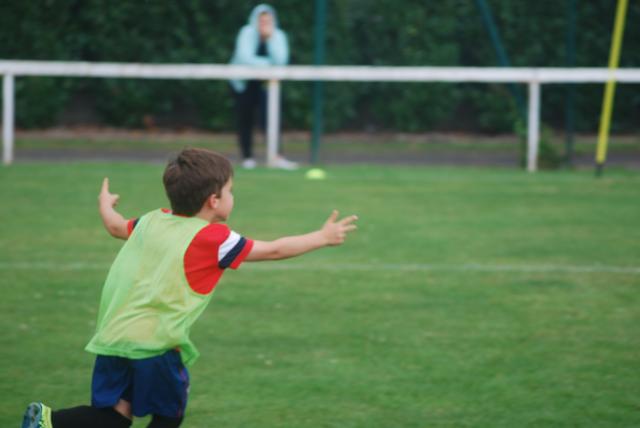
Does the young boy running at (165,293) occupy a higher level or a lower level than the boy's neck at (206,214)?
lower

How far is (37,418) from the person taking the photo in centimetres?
389

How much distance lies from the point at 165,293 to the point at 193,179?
1.31 ft

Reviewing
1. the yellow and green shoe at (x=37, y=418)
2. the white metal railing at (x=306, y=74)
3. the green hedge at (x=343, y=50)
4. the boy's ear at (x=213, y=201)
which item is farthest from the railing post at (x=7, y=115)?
the boy's ear at (x=213, y=201)

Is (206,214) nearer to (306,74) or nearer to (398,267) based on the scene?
(398,267)

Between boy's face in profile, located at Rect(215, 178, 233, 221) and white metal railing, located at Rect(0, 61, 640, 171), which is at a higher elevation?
boy's face in profile, located at Rect(215, 178, 233, 221)

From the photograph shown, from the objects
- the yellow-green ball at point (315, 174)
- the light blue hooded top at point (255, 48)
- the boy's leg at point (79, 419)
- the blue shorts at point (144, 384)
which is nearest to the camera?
the blue shorts at point (144, 384)

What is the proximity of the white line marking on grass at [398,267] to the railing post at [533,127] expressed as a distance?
666 centimetres

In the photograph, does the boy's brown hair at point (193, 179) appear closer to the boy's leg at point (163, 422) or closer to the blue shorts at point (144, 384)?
the blue shorts at point (144, 384)

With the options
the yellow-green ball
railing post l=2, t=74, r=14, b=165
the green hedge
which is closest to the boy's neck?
the yellow-green ball

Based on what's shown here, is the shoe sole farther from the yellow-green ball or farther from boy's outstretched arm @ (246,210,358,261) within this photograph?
the yellow-green ball

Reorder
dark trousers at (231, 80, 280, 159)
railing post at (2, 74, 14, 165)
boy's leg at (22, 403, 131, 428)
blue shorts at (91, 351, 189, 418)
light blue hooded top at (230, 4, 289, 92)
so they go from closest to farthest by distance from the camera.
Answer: blue shorts at (91, 351, 189, 418) < boy's leg at (22, 403, 131, 428) < railing post at (2, 74, 14, 165) < dark trousers at (231, 80, 280, 159) < light blue hooded top at (230, 4, 289, 92)

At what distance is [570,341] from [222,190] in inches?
111

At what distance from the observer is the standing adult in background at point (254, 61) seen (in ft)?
48.5

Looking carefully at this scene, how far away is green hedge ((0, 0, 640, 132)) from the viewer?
16.1m
